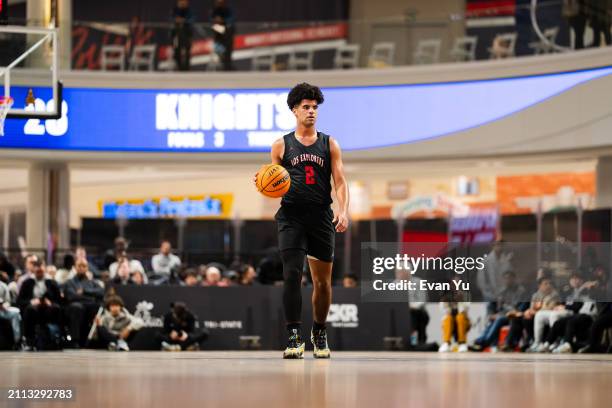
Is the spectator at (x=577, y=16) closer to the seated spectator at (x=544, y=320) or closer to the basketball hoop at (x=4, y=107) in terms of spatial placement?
the seated spectator at (x=544, y=320)

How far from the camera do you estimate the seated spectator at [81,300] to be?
16.4m

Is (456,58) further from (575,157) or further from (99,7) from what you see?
(99,7)

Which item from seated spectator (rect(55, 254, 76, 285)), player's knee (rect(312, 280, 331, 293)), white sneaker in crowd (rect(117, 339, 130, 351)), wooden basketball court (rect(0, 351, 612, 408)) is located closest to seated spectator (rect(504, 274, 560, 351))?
white sneaker in crowd (rect(117, 339, 130, 351))

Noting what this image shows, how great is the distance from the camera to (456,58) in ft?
75.6

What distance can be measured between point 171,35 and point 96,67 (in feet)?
5.74

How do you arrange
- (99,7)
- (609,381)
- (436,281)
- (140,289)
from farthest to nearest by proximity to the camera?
(99,7), (140,289), (436,281), (609,381)

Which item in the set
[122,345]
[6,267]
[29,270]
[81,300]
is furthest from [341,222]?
[6,267]

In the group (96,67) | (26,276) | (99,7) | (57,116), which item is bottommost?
(26,276)

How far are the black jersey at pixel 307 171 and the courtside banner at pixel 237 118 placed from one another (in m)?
13.9

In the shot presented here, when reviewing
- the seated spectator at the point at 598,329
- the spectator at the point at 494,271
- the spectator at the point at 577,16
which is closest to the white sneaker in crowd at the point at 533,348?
the seated spectator at the point at 598,329

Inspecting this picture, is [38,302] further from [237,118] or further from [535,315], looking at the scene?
[237,118]

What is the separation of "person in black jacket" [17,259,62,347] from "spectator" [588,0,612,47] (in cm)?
1132

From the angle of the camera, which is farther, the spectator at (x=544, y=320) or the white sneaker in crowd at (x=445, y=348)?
the white sneaker in crowd at (x=445, y=348)

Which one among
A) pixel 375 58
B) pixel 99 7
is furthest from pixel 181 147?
pixel 99 7
